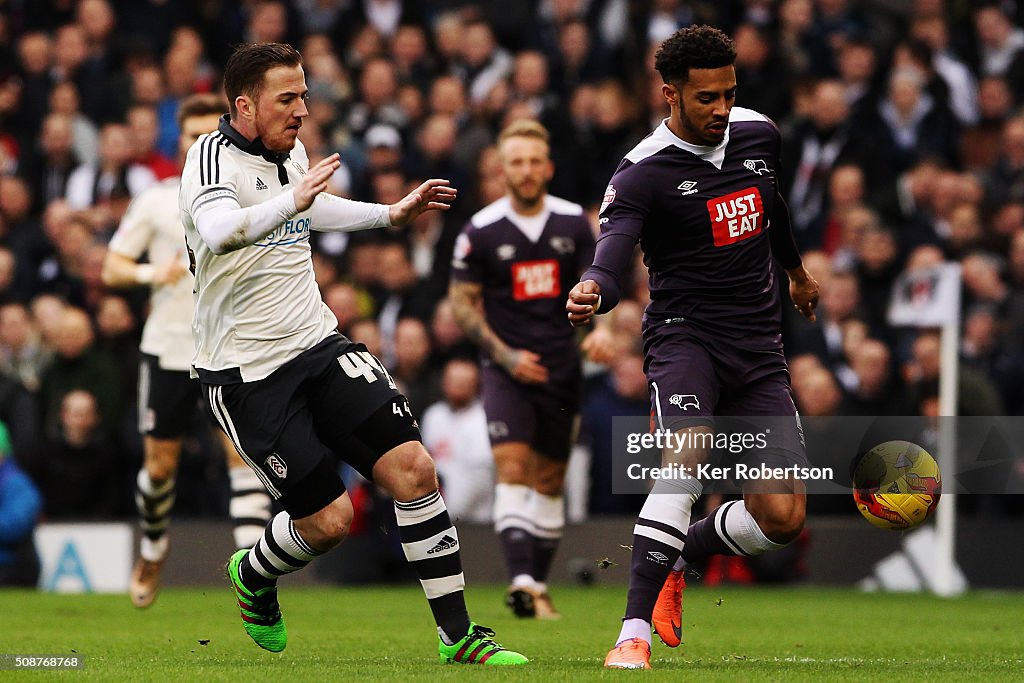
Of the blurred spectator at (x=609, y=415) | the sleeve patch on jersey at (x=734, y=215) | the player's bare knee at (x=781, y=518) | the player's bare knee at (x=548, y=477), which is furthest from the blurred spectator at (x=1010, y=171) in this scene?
the player's bare knee at (x=781, y=518)

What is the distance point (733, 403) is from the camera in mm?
8117

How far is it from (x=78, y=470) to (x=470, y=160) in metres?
4.87

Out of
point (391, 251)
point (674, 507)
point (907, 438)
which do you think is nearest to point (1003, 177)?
point (907, 438)

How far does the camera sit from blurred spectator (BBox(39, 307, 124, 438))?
50.0ft

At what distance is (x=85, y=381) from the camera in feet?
50.4

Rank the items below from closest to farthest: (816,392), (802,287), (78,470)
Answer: (802,287), (816,392), (78,470)

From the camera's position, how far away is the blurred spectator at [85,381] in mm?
15227

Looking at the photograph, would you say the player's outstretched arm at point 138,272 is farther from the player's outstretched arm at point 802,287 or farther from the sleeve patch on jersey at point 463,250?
the player's outstretched arm at point 802,287

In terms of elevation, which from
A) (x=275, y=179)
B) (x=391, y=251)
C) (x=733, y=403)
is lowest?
(x=391, y=251)

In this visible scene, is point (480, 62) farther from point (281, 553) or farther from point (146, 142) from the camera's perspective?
point (281, 553)

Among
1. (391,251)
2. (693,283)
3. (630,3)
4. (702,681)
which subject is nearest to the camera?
(702,681)

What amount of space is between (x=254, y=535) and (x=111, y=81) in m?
9.23

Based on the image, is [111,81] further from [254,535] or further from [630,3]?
[254,535]

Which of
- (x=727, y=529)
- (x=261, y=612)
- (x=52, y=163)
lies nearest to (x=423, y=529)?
(x=261, y=612)
